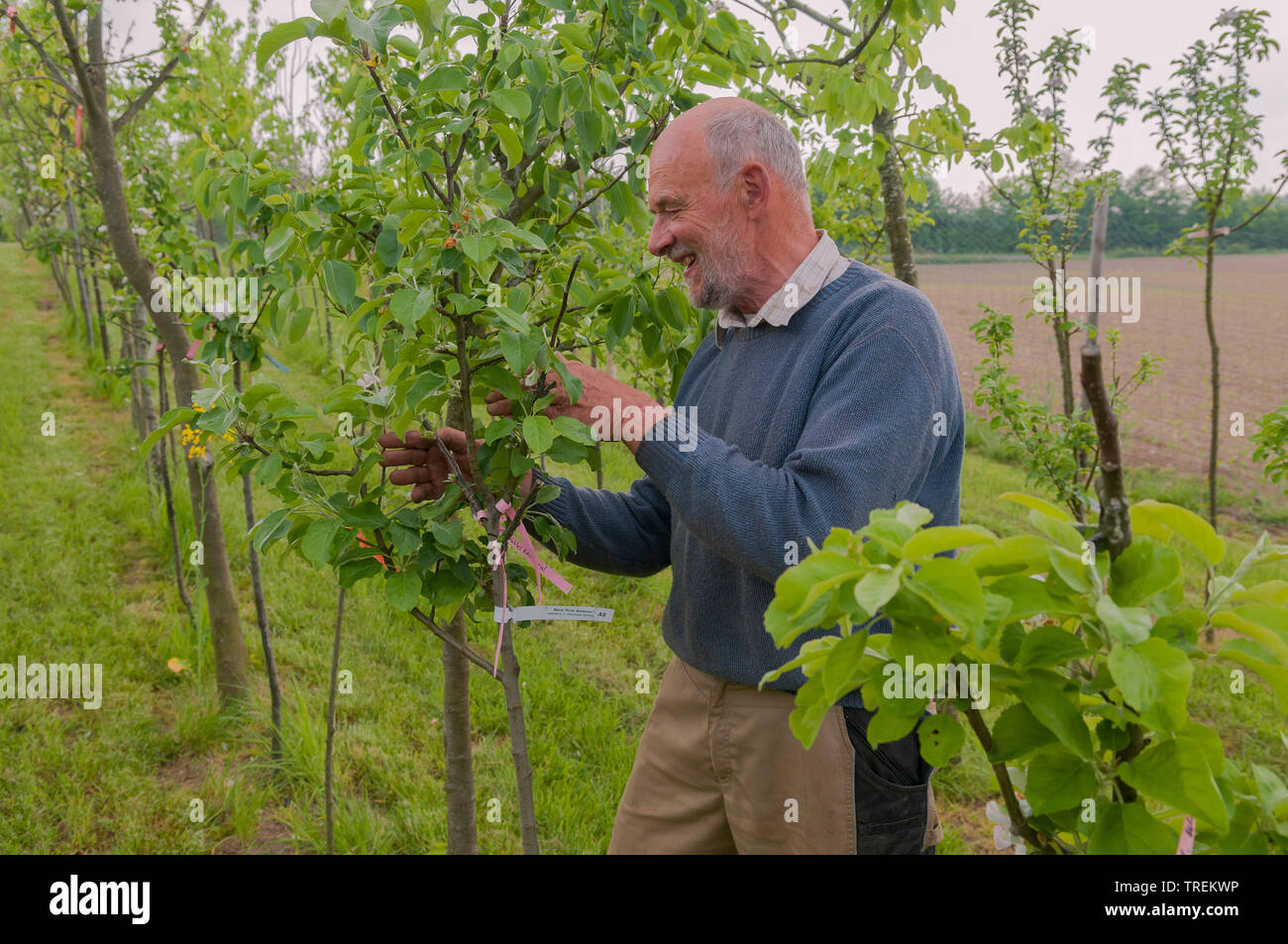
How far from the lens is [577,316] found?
6.95ft

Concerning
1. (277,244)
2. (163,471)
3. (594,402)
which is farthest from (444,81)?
(163,471)

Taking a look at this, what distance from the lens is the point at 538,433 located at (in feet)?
4.84

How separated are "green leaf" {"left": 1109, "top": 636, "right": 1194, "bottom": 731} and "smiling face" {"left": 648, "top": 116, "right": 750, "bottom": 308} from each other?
4.91 feet

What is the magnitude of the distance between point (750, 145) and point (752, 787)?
1.45 m

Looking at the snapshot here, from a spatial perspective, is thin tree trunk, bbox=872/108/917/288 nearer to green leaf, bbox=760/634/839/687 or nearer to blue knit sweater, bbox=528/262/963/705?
blue knit sweater, bbox=528/262/963/705

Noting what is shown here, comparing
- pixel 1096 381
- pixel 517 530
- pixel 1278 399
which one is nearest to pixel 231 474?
pixel 517 530

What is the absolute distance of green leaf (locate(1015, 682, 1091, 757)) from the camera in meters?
0.74

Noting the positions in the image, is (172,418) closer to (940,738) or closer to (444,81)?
(444,81)

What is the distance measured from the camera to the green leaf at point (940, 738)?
0.87 metres

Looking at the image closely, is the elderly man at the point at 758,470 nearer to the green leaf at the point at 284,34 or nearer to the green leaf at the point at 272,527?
the green leaf at the point at 272,527

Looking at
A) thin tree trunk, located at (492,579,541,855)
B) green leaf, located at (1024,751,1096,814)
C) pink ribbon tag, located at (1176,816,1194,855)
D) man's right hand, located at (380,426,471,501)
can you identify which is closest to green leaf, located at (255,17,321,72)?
man's right hand, located at (380,426,471,501)

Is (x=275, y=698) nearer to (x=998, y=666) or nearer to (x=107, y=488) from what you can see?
(x=998, y=666)

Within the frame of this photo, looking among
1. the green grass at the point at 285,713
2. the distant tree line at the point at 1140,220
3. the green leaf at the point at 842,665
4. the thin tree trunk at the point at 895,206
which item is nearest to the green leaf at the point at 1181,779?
the green leaf at the point at 842,665

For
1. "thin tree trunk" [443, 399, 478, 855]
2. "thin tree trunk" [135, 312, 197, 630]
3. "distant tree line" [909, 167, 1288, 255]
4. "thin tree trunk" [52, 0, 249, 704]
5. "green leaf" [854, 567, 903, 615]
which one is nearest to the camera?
"green leaf" [854, 567, 903, 615]
